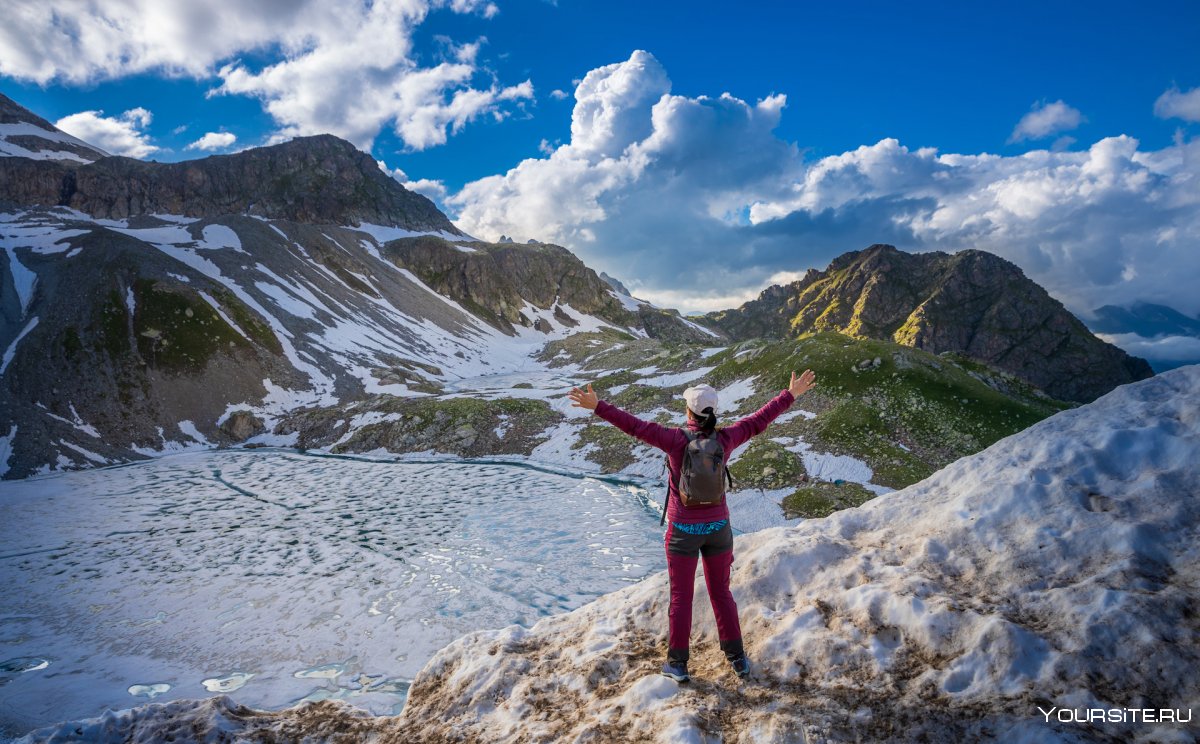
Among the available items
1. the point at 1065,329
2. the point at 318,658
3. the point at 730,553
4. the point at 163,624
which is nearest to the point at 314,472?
the point at 163,624

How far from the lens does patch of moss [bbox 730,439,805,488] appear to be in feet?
102

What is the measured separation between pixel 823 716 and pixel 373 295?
422 ft

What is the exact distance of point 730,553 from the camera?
7113mm

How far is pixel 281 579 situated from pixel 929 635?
20.4 meters

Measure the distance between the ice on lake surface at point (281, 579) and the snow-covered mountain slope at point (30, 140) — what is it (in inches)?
8861

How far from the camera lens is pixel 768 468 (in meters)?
32.0

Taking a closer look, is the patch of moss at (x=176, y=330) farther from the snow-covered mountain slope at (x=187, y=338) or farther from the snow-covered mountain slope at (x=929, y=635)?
the snow-covered mountain slope at (x=929, y=635)

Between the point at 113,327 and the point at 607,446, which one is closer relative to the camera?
the point at 607,446

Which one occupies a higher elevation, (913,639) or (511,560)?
(913,639)

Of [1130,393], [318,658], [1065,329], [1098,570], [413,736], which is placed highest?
[1065,329]

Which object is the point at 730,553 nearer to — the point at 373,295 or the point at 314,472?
the point at 314,472

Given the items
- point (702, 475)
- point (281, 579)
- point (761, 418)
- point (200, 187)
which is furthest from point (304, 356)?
point (200, 187)

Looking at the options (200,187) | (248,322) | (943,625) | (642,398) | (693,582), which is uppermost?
(200,187)

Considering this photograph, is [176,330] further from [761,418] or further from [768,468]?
[761,418]
